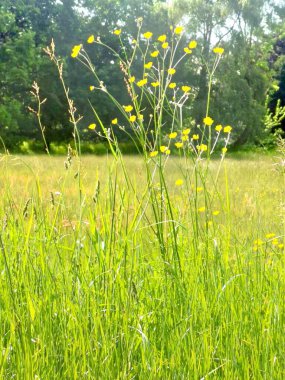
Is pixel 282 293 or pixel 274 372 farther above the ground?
pixel 282 293

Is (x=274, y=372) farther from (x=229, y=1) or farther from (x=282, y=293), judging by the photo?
(x=229, y=1)

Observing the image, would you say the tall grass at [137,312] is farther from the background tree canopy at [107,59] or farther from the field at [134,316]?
the background tree canopy at [107,59]

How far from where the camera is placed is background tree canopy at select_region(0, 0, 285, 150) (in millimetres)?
27016

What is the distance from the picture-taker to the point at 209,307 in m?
2.12

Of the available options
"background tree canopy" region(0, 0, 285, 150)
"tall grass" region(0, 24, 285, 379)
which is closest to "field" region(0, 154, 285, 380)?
"tall grass" region(0, 24, 285, 379)

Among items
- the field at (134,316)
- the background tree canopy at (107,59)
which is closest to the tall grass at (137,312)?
the field at (134,316)

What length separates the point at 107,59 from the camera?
104 ft

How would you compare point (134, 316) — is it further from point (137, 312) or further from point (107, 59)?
point (107, 59)

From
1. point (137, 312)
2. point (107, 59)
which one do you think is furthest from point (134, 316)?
point (107, 59)

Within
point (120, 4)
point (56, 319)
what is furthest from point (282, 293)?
point (120, 4)

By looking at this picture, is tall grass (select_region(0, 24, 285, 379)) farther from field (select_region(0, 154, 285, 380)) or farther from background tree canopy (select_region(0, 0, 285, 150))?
background tree canopy (select_region(0, 0, 285, 150))

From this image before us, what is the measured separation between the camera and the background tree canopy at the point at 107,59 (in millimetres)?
27016

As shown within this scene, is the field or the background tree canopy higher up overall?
the background tree canopy

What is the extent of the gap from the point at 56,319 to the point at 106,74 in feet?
93.6
